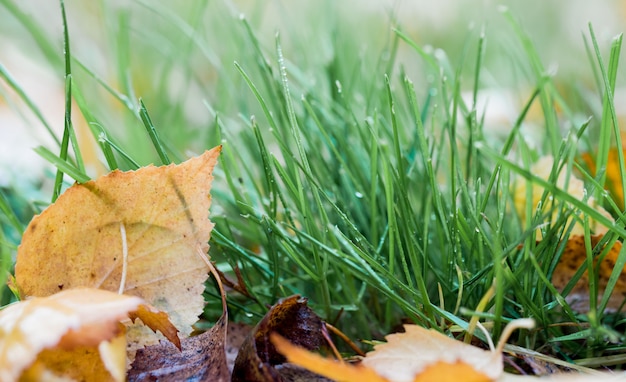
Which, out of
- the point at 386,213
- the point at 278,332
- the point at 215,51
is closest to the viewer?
the point at 278,332

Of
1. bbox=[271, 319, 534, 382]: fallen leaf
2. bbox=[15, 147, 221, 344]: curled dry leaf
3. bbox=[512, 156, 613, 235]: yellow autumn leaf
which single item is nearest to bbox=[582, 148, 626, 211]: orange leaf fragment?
bbox=[512, 156, 613, 235]: yellow autumn leaf

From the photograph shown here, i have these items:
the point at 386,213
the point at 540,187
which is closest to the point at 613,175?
the point at 540,187

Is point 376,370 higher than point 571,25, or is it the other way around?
point 571,25

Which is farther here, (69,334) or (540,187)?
(540,187)

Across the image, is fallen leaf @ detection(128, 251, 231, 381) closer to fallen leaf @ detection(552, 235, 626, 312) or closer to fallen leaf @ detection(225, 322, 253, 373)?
fallen leaf @ detection(225, 322, 253, 373)

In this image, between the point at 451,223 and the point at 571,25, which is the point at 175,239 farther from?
the point at 571,25

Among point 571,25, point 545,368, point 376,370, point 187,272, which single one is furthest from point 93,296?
point 571,25

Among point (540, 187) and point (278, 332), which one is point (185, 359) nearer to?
point (278, 332)
